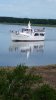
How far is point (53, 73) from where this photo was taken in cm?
1188

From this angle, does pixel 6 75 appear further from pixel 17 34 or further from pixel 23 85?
pixel 17 34

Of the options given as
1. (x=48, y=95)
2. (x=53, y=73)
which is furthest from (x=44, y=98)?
(x=53, y=73)

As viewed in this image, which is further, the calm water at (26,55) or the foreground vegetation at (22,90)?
the calm water at (26,55)

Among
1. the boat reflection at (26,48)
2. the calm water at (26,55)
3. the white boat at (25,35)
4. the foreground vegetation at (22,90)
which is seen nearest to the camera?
the foreground vegetation at (22,90)

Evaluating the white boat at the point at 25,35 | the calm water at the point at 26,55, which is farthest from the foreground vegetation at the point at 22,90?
the white boat at the point at 25,35

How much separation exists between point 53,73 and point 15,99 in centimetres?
466

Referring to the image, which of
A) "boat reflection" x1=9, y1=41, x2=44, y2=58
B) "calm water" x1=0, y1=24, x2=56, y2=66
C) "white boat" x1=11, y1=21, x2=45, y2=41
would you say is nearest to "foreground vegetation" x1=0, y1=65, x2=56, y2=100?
"calm water" x1=0, y1=24, x2=56, y2=66

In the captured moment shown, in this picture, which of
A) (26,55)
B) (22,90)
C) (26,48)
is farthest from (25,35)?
Answer: (22,90)

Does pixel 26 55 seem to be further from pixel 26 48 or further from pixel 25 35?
pixel 25 35

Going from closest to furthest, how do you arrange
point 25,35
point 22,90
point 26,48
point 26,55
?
point 22,90, point 26,55, point 26,48, point 25,35

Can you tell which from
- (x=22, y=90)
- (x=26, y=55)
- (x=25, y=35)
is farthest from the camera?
(x=25, y=35)

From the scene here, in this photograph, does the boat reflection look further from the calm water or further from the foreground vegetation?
the foreground vegetation

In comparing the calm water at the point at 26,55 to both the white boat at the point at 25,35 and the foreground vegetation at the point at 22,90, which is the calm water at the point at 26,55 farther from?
the foreground vegetation at the point at 22,90

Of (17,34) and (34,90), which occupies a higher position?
(34,90)
